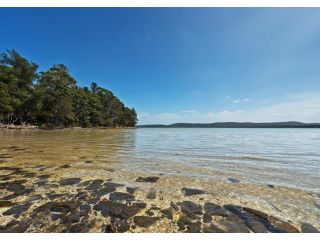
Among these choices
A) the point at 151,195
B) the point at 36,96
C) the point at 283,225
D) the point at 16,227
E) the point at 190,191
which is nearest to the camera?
the point at 16,227

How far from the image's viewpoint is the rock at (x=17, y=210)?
3492 mm

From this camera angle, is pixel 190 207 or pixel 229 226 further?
pixel 190 207

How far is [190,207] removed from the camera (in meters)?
3.95

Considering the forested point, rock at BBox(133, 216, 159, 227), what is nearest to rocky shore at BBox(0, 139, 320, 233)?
rock at BBox(133, 216, 159, 227)

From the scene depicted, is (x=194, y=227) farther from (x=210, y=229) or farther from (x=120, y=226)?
(x=120, y=226)

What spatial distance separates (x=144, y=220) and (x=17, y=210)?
255 centimetres

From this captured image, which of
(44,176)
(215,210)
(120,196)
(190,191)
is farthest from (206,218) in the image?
(44,176)

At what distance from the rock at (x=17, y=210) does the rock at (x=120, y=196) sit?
5.52 ft

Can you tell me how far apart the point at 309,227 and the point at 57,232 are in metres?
4.31

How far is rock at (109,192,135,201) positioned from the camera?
435 centimetres

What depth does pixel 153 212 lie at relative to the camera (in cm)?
372
